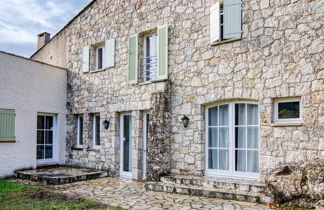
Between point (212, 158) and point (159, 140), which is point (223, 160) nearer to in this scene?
point (212, 158)

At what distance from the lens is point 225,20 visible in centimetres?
715

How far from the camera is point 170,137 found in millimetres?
8008

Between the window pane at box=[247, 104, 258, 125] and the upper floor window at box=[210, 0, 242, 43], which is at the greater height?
the upper floor window at box=[210, 0, 242, 43]

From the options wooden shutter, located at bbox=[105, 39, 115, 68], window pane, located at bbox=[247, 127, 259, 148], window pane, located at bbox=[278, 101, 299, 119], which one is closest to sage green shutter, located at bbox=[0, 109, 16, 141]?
wooden shutter, located at bbox=[105, 39, 115, 68]

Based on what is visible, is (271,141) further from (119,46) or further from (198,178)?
(119,46)

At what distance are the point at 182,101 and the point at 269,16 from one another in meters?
2.93

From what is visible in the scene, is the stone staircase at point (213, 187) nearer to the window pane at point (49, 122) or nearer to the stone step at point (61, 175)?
the stone step at point (61, 175)

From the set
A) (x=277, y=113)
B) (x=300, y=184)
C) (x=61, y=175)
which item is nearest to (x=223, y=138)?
(x=277, y=113)

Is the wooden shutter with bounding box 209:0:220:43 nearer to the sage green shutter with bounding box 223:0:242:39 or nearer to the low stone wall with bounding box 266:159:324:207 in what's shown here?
the sage green shutter with bounding box 223:0:242:39

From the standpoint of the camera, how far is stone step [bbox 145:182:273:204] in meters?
5.78

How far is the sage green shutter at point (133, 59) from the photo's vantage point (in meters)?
8.98

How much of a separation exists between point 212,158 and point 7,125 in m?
6.32

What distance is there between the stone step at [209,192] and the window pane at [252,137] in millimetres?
1200

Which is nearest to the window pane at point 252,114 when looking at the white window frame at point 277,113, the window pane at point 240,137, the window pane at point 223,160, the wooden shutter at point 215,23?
the window pane at point 240,137
